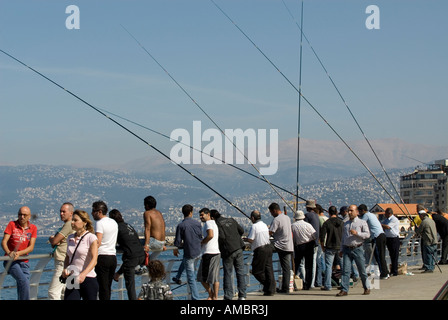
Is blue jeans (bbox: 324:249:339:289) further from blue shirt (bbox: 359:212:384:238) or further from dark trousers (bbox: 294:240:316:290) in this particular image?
blue shirt (bbox: 359:212:384:238)

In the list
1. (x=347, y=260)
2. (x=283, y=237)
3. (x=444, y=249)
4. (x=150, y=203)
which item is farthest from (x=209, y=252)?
(x=444, y=249)

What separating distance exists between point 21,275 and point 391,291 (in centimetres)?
773

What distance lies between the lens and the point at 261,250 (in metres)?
15.3

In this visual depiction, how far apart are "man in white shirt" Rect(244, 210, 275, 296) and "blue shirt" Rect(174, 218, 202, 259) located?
1769 mm

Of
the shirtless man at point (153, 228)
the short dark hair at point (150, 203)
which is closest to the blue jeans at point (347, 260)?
the shirtless man at point (153, 228)

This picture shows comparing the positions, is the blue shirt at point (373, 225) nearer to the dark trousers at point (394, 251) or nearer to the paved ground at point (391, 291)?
the paved ground at point (391, 291)

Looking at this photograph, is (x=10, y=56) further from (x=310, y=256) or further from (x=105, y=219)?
(x=310, y=256)

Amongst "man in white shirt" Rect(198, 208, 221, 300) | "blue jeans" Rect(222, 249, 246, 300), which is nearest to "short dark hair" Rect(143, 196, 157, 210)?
"man in white shirt" Rect(198, 208, 221, 300)

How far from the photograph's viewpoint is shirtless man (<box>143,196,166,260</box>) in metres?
12.8

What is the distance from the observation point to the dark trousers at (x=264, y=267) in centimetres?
1531
